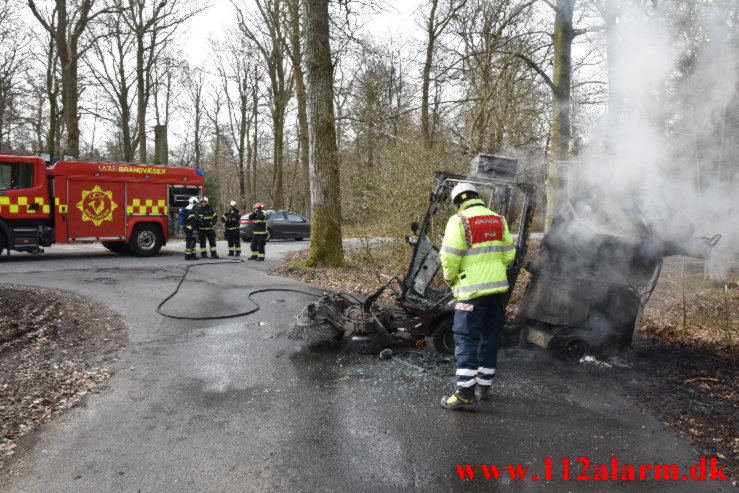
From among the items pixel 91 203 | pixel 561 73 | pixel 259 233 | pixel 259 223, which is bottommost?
pixel 259 233

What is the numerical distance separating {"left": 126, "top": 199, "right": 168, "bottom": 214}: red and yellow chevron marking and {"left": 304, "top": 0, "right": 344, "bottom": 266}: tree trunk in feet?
17.1

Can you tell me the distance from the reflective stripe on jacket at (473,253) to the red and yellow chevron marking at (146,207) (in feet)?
37.7

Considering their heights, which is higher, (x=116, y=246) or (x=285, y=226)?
(x=285, y=226)

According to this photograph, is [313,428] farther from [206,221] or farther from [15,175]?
[15,175]

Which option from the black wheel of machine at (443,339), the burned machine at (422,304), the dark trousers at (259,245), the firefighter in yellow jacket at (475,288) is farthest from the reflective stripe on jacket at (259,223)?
the firefighter in yellow jacket at (475,288)

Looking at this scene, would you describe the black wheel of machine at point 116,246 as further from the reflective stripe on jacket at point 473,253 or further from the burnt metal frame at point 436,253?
the reflective stripe on jacket at point 473,253

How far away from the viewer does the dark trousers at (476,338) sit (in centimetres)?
404

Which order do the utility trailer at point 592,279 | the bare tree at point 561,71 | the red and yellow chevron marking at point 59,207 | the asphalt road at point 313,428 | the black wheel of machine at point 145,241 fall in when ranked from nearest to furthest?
the asphalt road at point 313,428
the utility trailer at point 592,279
the bare tree at point 561,71
the red and yellow chevron marking at point 59,207
the black wheel of machine at point 145,241

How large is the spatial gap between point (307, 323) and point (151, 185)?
1001 centimetres

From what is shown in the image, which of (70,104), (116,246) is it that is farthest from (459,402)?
(70,104)

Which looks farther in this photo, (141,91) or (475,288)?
(141,91)

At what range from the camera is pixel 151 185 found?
1345 centimetres

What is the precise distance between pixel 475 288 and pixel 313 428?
1.70 meters

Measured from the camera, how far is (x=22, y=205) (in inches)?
451
